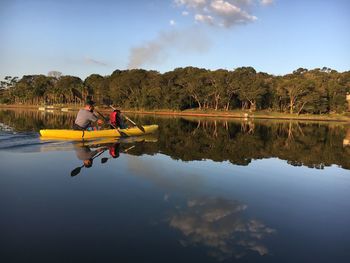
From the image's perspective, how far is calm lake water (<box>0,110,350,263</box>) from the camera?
17.9 ft

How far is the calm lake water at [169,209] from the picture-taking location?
17.9 feet

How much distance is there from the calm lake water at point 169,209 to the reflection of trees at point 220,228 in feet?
0.07

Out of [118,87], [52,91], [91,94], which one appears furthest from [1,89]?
[118,87]

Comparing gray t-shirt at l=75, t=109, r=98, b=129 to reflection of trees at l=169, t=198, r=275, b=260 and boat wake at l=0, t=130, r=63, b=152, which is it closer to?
boat wake at l=0, t=130, r=63, b=152

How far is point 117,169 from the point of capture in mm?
11547

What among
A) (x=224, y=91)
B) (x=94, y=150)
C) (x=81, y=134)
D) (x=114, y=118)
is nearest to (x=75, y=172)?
(x=94, y=150)

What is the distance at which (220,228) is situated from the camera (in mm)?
6582

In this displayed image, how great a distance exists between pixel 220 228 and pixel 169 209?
1.37m

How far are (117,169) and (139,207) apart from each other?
425cm

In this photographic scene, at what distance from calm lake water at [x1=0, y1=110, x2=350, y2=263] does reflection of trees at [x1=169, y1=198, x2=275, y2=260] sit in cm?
2

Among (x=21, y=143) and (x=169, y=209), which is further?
(x=21, y=143)

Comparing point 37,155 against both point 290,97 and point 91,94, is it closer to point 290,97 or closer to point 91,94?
point 290,97

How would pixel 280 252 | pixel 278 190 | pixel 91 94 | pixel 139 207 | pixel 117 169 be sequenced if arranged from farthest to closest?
1. pixel 91 94
2. pixel 117 169
3. pixel 278 190
4. pixel 139 207
5. pixel 280 252

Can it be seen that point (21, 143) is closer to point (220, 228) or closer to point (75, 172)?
point (75, 172)
